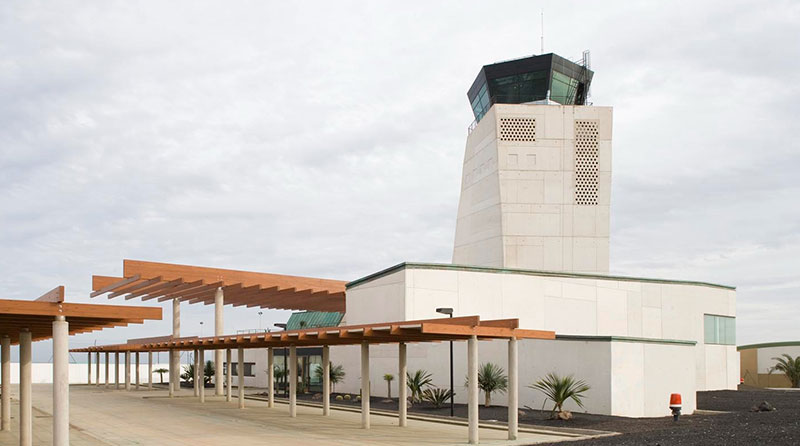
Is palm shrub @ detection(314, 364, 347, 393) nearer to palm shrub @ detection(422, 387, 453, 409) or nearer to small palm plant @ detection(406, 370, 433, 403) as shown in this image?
small palm plant @ detection(406, 370, 433, 403)

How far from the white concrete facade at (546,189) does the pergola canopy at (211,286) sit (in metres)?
9.79

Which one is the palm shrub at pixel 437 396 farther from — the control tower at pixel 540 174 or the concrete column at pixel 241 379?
the control tower at pixel 540 174

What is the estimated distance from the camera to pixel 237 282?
3412 cm

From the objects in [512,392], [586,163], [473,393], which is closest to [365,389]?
[512,392]

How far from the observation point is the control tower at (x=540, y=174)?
41531 mm

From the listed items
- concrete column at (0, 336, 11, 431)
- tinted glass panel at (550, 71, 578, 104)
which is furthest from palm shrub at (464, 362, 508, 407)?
tinted glass panel at (550, 71, 578, 104)

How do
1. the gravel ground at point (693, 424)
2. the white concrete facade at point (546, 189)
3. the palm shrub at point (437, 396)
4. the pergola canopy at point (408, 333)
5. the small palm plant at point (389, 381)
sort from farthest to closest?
the white concrete facade at point (546, 189)
the small palm plant at point (389, 381)
the palm shrub at point (437, 396)
the pergola canopy at point (408, 333)
the gravel ground at point (693, 424)

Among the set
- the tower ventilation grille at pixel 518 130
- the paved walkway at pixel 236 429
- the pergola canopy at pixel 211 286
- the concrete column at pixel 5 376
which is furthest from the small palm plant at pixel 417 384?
the tower ventilation grille at pixel 518 130

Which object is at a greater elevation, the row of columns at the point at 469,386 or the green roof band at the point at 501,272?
the green roof band at the point at 501,272

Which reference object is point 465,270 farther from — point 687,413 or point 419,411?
point 687,413

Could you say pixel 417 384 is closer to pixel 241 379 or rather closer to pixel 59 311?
pixel 241 379

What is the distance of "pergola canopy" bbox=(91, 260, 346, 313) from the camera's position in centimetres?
3055

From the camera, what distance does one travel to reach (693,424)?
20.9m

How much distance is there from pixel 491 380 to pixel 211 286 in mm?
14586
